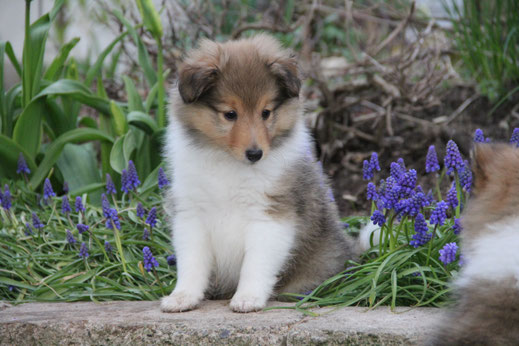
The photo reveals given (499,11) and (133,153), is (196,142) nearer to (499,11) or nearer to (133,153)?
(133,153)

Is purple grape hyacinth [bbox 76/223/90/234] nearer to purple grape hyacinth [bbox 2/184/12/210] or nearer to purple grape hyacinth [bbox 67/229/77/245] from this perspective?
purple grape hyacinth [bbox 67/229/77/245]

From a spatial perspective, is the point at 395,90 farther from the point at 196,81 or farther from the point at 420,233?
the point at 196,81

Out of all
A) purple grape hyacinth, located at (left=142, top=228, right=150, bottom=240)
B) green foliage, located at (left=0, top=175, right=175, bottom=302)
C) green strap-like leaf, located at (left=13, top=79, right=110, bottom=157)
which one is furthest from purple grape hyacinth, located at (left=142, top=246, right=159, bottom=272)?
green strap-like leaf, located at (left=13, top=79, right=110, bottom=157)

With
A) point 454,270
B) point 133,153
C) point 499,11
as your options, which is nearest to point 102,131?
point 133,153

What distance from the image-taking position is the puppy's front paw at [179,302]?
308cm

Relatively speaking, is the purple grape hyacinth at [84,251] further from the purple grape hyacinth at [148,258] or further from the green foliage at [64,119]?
the green foliage at [64,119]

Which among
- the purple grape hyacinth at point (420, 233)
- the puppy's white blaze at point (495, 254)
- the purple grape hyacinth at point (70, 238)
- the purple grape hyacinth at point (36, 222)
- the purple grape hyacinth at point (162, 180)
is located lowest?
the purple grape hyacinth at point (70, 238)

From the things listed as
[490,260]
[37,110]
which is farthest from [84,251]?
[490,260]

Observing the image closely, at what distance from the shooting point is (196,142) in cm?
332

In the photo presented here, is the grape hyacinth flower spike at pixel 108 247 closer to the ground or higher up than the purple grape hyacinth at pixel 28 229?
higher up

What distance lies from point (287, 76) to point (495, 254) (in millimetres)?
1482

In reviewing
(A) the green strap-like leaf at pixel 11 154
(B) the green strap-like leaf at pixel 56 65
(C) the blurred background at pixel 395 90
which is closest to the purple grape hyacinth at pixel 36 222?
(A) the green strap-like leaf at pixel 11 154

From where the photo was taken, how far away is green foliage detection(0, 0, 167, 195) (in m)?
4.52

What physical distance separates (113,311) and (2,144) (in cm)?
194
